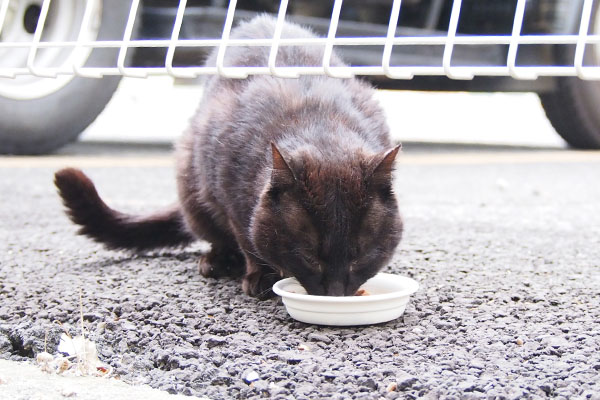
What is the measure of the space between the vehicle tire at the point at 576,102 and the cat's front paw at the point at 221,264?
126 inches

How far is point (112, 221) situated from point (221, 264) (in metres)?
0.42

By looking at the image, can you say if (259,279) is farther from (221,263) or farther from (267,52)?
(267,52)

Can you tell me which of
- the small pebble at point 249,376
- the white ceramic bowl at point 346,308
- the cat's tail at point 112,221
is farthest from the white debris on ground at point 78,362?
the cat's tail at point 112,221

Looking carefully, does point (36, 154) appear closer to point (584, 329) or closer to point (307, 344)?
point (307, 344)

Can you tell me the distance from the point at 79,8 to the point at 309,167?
2.88 meters

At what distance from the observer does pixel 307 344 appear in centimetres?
176

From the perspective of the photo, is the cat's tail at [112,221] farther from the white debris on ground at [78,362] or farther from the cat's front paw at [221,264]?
the white debris on ground at [78,362]

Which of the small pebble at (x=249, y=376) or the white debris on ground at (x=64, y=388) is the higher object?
the small pebble at (x=249, y=376)

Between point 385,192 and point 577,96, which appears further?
point 577,96

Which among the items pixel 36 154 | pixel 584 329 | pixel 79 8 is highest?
pixel 79 8

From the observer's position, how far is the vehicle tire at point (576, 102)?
5051 millimetres

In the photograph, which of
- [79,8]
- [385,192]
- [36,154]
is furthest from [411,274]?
[36,154]

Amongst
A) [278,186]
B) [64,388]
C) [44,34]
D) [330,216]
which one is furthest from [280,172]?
[44,34]

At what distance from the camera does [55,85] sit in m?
4.44
